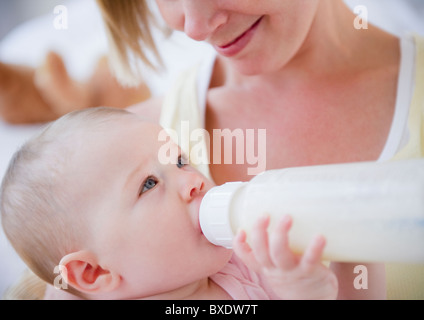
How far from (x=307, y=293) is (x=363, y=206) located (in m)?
0.11

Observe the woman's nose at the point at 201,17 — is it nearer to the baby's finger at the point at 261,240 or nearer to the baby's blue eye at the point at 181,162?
the baby's blue eye at the point at 181,162

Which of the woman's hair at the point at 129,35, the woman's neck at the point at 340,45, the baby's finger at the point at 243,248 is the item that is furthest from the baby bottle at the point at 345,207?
the woman's hair at the point at 129,35

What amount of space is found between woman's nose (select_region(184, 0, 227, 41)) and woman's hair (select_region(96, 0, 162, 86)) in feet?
0.78

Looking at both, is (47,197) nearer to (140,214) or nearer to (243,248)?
(140,214)

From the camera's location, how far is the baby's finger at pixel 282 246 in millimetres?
442

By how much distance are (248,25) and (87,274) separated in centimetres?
36

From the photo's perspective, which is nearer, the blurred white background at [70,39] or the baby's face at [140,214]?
the baby's face at [140,214]

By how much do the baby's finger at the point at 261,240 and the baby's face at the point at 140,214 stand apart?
0.12 metres

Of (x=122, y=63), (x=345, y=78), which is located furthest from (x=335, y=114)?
(x=122, y=63)

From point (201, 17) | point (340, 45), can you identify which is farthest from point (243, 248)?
point (340, 45)

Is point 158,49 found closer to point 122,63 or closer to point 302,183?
point 122,63

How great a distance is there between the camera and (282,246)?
45 cm

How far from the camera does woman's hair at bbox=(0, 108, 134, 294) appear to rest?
0.58 meters

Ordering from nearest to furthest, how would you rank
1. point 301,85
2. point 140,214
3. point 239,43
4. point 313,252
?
point 313,252 < point 140,214 < point 239,43 < point 301,85
